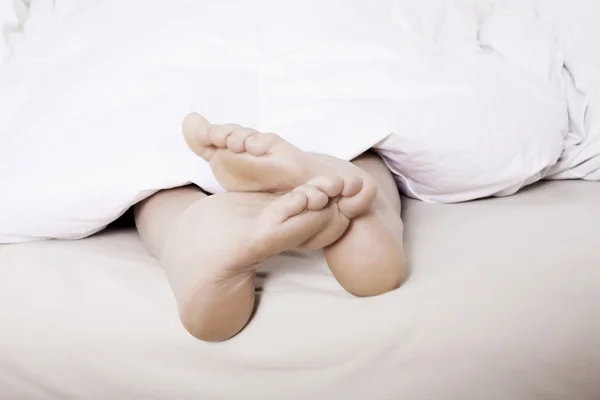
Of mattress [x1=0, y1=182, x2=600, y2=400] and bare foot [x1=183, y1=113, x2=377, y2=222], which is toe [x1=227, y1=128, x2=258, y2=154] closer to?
bare foot [x1=183, y1=113, x2=377, y2=222]

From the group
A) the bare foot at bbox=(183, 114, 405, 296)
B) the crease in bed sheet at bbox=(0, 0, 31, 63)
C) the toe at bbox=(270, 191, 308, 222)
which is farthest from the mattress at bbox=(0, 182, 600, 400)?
the crease in bed sheet at bbox=(0, 0, 31, 63)

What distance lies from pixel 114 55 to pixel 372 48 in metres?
0.36

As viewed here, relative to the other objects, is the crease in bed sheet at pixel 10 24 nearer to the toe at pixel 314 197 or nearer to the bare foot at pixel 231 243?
the bare foot at pixel 231 243

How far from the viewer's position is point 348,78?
82 centimetres

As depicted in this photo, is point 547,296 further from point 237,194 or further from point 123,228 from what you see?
point 123,228

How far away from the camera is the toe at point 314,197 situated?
22.5 inches

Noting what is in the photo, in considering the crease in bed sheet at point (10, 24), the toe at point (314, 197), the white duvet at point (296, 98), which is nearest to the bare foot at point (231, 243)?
the toe at point (314, 197)

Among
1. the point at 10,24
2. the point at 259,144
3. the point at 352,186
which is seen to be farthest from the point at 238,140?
the point at 10,24

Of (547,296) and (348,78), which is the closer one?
(547,296)

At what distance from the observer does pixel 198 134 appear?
0.67 meters

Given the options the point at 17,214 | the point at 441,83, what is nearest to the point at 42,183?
the point at 17,214

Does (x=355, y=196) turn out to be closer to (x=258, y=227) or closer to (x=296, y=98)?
(x=258, y=227)

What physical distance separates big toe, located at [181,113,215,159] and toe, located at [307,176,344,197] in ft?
0.47

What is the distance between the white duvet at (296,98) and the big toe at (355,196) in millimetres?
172
